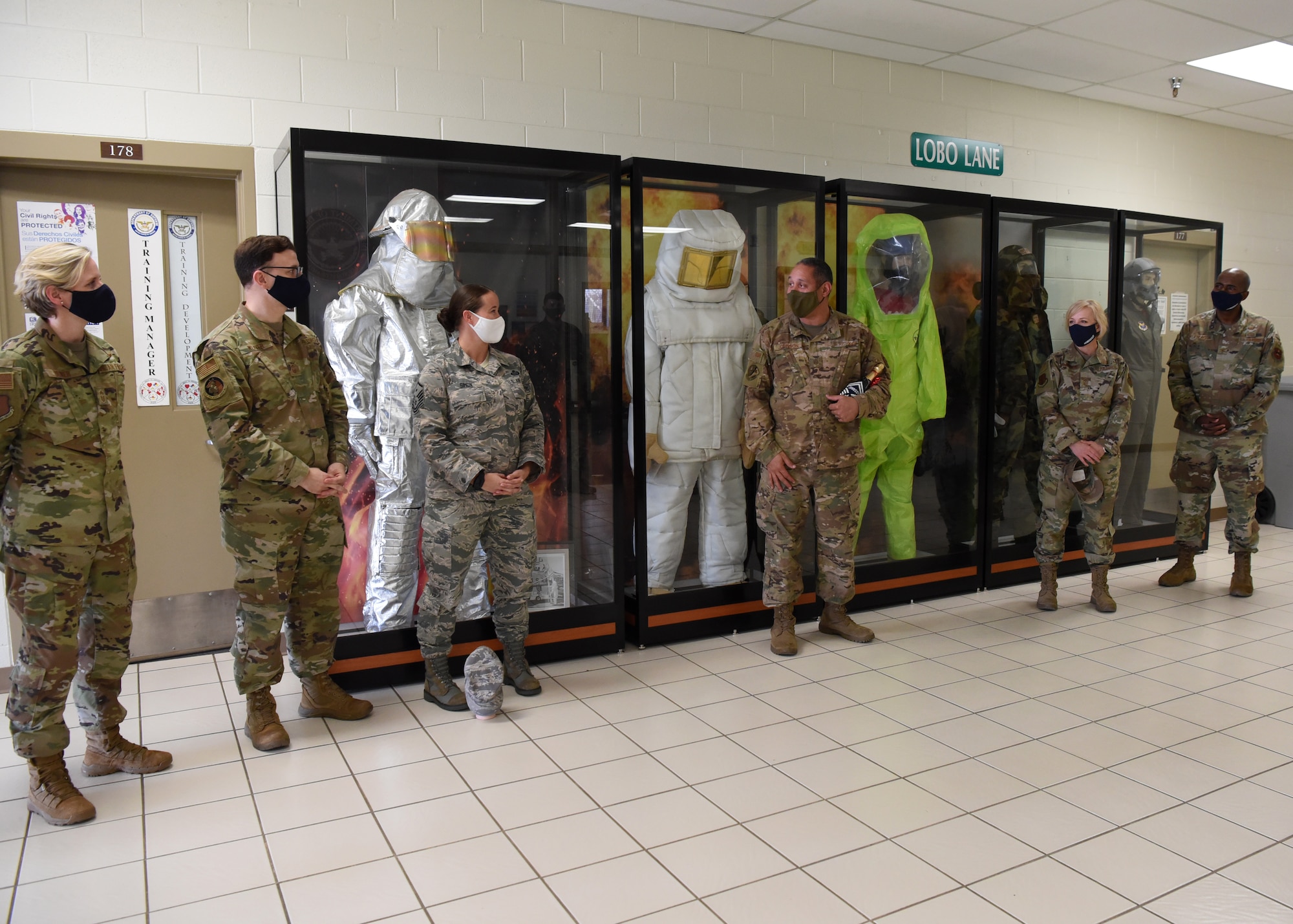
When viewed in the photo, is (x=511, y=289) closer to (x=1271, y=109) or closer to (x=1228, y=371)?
(x=1228, y=371)

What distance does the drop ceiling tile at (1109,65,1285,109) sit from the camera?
5.99m

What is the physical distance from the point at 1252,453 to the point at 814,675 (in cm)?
313

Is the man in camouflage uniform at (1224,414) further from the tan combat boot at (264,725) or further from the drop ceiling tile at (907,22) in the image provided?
the tan combat boot at (264,725)

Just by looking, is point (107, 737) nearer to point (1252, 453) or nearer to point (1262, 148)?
point (1252, 453)

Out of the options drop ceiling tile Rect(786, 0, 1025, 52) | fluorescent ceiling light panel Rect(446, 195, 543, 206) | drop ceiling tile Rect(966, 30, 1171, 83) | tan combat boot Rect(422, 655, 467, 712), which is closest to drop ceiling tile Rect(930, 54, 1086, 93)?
drop ceiling tile Rect(966, 30, 1171, 83)

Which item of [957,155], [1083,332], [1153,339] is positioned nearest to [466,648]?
[1083,332]

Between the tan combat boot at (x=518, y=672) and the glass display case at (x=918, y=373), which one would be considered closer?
the tan combat boot at (x=518, y=672)

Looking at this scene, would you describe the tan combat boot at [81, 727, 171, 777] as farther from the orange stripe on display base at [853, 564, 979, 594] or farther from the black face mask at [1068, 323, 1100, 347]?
→ the black face mask at [1068, 323, 1100, 347]

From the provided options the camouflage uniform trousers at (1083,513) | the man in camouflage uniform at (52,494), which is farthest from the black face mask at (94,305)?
the camouflage uniform trousers at (1083,513)

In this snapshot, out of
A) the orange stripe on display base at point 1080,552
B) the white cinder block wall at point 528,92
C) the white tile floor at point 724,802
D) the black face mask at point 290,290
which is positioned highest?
the white cinder block wall at point 528,92

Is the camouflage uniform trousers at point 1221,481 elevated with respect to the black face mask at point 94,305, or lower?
lower

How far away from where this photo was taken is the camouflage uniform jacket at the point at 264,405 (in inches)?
117

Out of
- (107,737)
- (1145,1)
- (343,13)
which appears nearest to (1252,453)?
(1145,1)

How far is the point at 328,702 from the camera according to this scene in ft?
11.3
